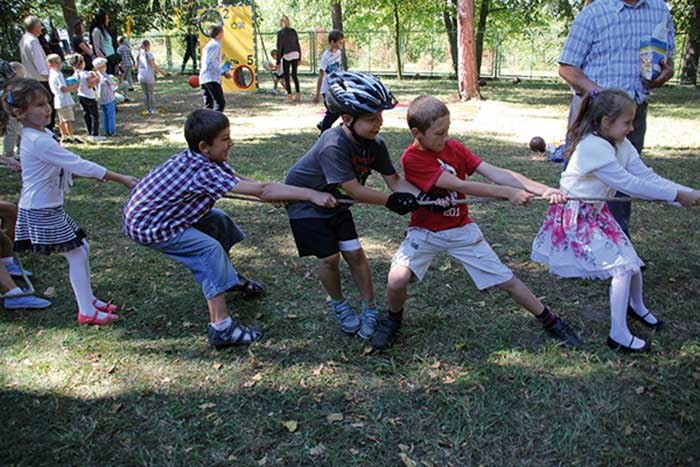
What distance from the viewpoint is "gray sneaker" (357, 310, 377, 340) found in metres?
3.61

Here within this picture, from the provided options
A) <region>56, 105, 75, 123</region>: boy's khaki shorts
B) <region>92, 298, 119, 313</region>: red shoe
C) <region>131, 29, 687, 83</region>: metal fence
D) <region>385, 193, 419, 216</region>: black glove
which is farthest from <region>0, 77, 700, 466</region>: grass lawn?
<region>131, 29, 687, 83</region>: metal fence

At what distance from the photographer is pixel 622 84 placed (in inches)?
162

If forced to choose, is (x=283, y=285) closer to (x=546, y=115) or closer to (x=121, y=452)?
(x=121, y=452)

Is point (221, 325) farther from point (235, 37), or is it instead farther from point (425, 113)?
point (235, 37)

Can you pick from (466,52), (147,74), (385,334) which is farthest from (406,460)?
(466,52)

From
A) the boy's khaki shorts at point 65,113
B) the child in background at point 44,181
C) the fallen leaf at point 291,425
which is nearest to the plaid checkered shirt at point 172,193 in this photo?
the child in background at point 44,181

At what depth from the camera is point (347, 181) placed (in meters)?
3.19

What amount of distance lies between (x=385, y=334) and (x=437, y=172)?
1.08 meters

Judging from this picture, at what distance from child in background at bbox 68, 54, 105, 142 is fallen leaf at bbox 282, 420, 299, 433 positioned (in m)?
8.52

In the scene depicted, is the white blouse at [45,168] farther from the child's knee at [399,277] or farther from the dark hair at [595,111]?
the dark hair at [595,111]

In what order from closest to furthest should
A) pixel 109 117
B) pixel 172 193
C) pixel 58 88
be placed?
pixel 172 193 → pixel 58 88 → pixel 109 117

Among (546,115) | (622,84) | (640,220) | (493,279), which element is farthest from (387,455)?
(546,115)

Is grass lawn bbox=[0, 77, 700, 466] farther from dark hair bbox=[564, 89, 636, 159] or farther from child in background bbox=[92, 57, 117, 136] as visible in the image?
child in background bbox=[92, 57, 117, 136]

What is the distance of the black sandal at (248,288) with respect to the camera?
166 inches
